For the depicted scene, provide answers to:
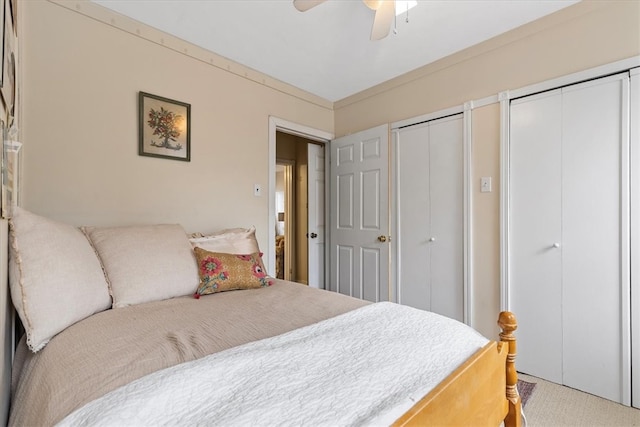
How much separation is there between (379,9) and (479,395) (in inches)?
72.7

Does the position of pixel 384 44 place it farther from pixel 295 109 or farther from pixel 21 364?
pixel 21 364

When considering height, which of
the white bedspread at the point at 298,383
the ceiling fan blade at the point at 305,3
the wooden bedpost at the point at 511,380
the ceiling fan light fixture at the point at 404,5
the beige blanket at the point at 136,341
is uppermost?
the ceiling fan light fixture at the point at 404,5

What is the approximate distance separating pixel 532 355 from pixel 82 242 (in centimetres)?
280

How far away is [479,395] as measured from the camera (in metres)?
0.88

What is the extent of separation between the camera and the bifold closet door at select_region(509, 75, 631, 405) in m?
1.75

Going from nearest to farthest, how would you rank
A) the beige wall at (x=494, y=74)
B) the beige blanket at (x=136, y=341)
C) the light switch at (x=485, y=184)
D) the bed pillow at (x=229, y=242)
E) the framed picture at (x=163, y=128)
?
the beige blanket at (x=136, y=341)
the beige wall at (x=494, y=74)
the bed pillow at (x=229, y=242)
the framed picture at (x=163, y=128)
the light switch at (x=485, y=184)

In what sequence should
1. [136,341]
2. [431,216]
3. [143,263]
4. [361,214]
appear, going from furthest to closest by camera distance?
[361,214], [431,216], [143,263], [136,341]

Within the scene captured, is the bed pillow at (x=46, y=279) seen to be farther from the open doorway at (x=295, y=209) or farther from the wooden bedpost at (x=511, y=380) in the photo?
the open doorway at (x=295, y=209)

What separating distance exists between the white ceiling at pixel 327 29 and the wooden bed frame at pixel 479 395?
1.95 meters

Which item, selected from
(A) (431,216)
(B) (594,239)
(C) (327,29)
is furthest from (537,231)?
(C) (327,29)

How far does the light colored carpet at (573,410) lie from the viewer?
5.28 ft

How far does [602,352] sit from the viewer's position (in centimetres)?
→ 180

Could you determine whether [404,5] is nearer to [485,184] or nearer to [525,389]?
[485,184]

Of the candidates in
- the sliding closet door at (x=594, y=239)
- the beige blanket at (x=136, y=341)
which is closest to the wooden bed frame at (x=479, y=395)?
the beige blanket at (x=136, y=341)
